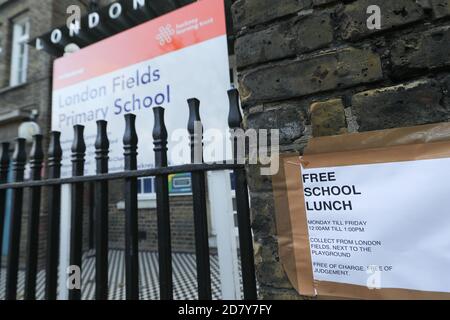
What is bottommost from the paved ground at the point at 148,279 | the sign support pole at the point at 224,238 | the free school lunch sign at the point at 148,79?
the paved ground at the point at 148,279

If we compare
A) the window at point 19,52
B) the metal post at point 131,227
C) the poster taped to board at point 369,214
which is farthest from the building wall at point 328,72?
the window at point 19,52

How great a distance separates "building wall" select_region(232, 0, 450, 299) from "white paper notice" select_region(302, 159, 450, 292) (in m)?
0.11

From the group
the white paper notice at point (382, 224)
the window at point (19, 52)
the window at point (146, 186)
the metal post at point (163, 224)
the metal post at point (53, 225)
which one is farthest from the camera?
the window at point (19, 52)

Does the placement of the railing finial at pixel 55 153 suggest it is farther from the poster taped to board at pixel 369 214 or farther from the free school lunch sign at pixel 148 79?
the poster taped to board at pixel 369 214

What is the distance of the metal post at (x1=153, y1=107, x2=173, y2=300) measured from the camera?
46.0 inches

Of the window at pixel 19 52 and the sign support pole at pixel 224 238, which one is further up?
the window at pixel 19 52

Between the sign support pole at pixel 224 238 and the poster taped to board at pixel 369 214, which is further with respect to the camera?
the sign support pole at pixel 224 238

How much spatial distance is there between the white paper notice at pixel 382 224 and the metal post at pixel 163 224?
60cm

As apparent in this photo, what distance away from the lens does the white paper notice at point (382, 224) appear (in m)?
0.64

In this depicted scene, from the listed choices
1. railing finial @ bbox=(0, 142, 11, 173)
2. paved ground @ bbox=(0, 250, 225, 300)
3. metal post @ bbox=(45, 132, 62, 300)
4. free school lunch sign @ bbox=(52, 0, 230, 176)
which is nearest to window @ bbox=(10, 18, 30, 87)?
paved ground @ bbox=(0, 250, 225, 300)

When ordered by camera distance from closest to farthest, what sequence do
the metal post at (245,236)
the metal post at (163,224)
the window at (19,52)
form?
1. the metal post at (245,236)
2. the metal post at (163,224)
3. the window at (19,52)

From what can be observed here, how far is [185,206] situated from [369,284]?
5.16m

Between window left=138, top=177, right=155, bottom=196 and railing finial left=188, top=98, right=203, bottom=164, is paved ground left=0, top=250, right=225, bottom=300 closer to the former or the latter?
window left=138, top=177, right=155, bottom=196

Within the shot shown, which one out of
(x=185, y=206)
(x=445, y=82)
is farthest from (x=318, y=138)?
(x=185, y=206)
